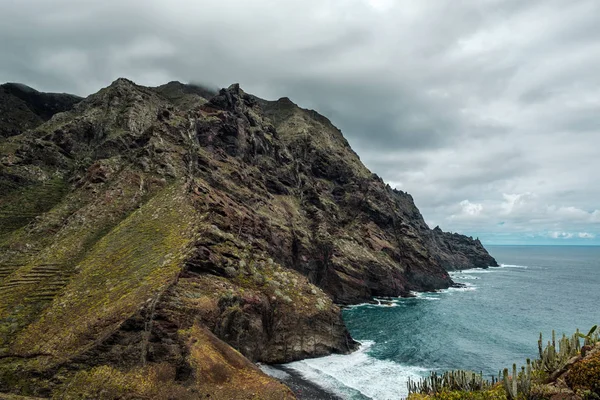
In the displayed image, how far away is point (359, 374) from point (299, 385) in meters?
10.8

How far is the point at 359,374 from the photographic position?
4419cm

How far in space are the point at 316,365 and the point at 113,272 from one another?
92.8 ft

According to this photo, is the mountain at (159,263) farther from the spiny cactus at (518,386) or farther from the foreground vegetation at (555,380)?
the spiny cactus at (518,386)

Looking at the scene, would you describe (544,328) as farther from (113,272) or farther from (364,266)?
(113,272)

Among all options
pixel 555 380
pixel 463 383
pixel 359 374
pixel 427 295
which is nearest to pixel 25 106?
pixel 359 374

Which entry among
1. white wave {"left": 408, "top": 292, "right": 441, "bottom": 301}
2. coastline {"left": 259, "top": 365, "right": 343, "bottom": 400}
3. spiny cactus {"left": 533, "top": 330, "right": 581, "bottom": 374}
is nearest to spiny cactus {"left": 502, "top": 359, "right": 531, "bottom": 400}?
spiny cactus {"left": 533, "top": 330, "right": 581, "bottom": 374}

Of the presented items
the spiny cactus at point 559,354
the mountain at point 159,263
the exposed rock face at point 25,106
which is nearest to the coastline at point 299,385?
the mountain at point 159,263

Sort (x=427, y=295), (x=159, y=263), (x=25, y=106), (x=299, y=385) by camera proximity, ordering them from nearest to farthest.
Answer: (x=299, y=385), (x=159, y=263), (x=427, y=295), (x=25, y=106)

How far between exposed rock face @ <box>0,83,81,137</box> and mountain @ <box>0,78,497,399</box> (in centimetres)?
2151

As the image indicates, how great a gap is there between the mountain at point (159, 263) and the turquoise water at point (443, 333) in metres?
7.03

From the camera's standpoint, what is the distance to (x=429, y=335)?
67312 millimetres

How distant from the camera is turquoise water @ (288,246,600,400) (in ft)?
143

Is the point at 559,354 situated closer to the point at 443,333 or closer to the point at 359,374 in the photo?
the point at 359,374

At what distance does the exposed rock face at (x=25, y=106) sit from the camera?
108 m
